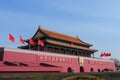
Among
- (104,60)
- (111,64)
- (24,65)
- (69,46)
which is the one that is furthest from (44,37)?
(111,64)

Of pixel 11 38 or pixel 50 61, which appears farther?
pixel 50 61

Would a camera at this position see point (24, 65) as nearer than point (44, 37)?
Yes

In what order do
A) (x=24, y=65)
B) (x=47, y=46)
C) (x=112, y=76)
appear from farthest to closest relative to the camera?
(x=47, y=46) < (x=24, y=65) < (x=112, y=76)

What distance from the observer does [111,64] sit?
45.2 metres

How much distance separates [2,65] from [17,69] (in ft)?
5.30

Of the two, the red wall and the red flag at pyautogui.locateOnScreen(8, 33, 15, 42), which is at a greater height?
the red flag at pyautogui.locateOnScreen(8, 33, 15, 42)

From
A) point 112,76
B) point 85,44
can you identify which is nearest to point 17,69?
point 112,76

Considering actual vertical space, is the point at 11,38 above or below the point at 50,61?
above

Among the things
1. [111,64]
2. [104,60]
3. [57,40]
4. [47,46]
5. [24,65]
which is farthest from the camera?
[111,64]

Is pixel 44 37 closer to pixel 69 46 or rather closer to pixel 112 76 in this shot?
pixel 69 46

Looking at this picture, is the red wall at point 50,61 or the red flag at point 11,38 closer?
the red wall at point 50,61

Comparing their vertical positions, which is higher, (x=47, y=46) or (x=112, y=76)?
(x=47, y=46)

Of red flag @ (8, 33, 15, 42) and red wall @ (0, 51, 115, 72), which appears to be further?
red flag @ (8, 33, 15, 42)

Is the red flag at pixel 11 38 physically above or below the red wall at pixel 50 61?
above
